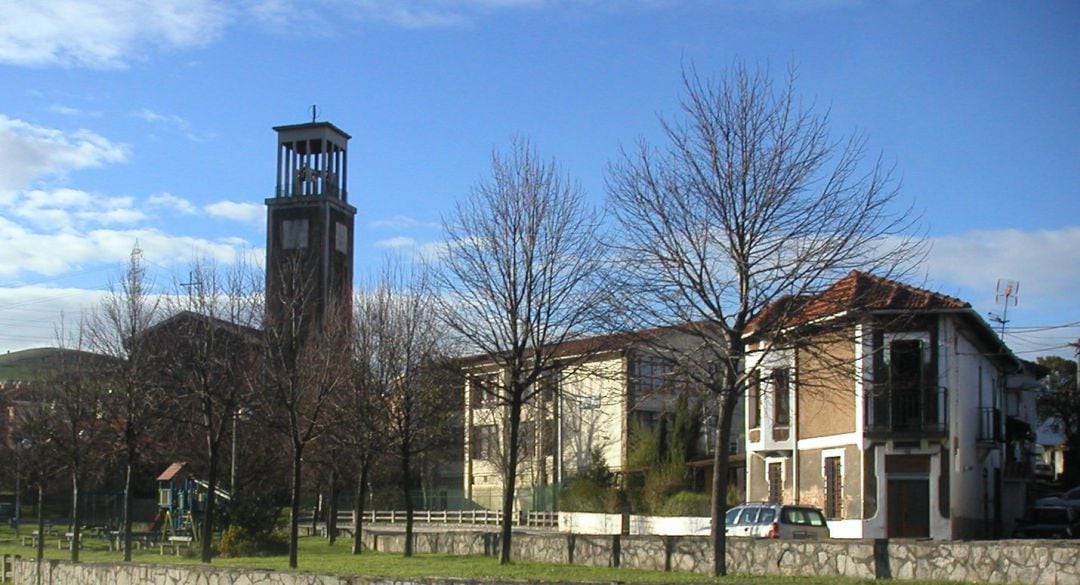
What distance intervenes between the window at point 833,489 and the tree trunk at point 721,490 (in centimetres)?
1671

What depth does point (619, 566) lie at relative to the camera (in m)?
23.8

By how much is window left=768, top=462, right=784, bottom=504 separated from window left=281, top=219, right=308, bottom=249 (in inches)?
1823

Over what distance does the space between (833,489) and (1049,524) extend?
782 centimetres

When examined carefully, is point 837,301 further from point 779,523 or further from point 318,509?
point 318,509

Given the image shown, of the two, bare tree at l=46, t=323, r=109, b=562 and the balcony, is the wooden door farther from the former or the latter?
bare tree at l=46, t=323, r=109, b=562

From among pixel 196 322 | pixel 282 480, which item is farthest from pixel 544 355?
pixel 282 480

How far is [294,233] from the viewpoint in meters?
81.1

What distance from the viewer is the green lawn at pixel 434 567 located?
63.4 feet

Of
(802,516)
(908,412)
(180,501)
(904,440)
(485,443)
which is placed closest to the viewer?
(802,516)

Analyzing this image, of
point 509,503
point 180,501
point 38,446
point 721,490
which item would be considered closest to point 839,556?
point 721,490

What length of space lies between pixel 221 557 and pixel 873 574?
786 inches

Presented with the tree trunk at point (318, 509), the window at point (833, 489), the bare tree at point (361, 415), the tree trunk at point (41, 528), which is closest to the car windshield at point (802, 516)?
the window at point (833, 489)

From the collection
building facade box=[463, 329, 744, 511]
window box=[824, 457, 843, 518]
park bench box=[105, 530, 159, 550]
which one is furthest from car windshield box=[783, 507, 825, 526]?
park bench box=[105, 530, 159, 550]

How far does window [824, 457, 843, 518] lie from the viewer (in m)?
37.4
